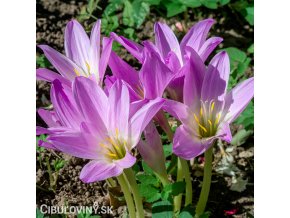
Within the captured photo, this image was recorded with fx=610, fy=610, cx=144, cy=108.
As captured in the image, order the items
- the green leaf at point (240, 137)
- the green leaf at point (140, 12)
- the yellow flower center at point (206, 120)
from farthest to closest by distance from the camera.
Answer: the green leaf at point (140, 12), the green leaf at point (240, 137), the yellow flower center at point (206, 120)

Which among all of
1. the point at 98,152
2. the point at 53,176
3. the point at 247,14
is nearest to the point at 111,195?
the point at 53,176

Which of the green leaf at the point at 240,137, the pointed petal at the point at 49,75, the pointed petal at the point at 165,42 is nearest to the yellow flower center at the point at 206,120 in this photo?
the pointed petal at the point at 165,42

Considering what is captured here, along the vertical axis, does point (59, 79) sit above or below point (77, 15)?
A: below

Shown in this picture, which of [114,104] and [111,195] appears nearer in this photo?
[114,104]

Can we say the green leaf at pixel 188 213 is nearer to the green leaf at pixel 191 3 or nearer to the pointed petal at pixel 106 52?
Answer: the pointed petal at pixel 106 52

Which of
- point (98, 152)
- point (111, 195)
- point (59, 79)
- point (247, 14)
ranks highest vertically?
point (247, 14)

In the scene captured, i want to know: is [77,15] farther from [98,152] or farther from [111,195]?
[98,152]

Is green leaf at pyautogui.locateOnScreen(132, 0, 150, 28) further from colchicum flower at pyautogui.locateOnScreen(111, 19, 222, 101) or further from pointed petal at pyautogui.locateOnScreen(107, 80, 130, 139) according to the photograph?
pointed petal at pyautogui.locateOnScreen(107, 80, 130, 139)

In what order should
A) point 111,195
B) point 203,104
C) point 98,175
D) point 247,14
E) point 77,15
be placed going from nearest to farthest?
point 98,175
point 203,104
point 111,195
point 247,14
point 77,15
